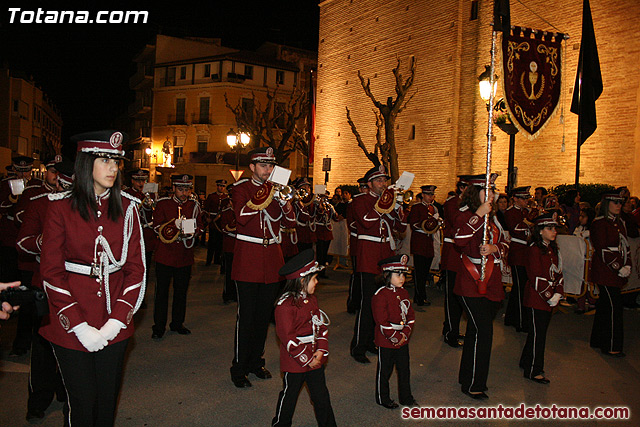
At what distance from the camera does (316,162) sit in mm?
34625

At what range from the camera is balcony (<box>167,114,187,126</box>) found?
1972 inches

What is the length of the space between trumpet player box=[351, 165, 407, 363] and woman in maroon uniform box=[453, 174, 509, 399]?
134cm

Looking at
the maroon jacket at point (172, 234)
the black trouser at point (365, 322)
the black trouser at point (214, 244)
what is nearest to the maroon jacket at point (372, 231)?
the black trouser at point (365, 322)

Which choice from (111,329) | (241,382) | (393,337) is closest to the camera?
(111,329)

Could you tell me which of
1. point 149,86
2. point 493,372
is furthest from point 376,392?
point 149,86

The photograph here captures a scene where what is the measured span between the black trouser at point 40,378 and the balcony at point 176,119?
47.2 m

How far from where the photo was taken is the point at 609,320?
7.12m

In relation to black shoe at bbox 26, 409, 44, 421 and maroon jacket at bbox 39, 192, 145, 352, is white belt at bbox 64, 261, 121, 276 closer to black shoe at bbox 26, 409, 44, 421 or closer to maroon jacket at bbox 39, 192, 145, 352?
maroon jacket at bbox 39, 192, 145, 352

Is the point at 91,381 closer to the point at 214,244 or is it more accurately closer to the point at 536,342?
the point at 536,342

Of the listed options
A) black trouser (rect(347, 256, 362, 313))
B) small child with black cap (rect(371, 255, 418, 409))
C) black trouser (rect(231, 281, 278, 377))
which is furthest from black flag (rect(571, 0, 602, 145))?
black trouser (rect(231, 281, 278, 377))

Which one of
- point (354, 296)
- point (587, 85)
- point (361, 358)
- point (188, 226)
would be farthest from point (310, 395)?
point (587, 85)

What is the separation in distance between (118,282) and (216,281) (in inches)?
355

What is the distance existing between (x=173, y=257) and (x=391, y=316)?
3.53 meters

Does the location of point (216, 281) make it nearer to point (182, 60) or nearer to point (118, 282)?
point (118, 282)
